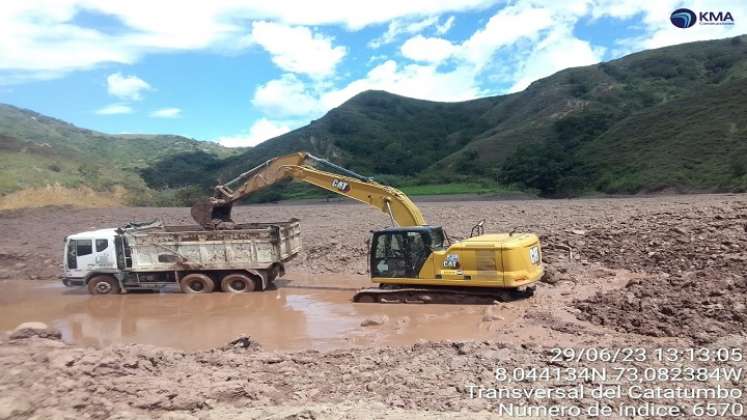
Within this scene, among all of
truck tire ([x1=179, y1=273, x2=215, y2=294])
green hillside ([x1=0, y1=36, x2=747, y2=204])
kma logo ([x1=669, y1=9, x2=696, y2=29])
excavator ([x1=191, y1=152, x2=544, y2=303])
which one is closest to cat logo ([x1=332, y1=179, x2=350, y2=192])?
excavator ([x1=191, y1=152, x2=544, y2=303])

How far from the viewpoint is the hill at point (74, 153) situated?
151 feet

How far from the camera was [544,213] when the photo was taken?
20.9 meters

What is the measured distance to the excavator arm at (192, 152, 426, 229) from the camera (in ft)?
43.5

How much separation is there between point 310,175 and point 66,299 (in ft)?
25.9

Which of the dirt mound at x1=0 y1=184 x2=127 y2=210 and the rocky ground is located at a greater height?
the dirt mound at x1=0 y1=184 x2=127 y2=210

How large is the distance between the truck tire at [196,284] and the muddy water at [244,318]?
25cm

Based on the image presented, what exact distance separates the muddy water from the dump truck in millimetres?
389

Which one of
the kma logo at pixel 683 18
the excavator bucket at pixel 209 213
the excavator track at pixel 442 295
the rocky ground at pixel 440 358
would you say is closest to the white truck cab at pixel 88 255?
the excavator bucket at pixel 209 213

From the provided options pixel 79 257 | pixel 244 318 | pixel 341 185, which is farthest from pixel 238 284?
pixel 79 257

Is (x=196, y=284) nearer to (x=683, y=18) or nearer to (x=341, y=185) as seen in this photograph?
(x=341, y=185)

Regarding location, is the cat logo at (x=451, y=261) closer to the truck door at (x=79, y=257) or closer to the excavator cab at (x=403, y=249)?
the excavator cab at (x=403, y=249)

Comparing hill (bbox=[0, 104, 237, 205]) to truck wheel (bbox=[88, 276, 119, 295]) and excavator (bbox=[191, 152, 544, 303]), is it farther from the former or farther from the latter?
excavator (bbox=[191, 152, 544, 303])

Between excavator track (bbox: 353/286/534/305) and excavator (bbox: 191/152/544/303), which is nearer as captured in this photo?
excavator (bbox: 191/152/544/303)

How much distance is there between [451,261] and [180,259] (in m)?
7.66
